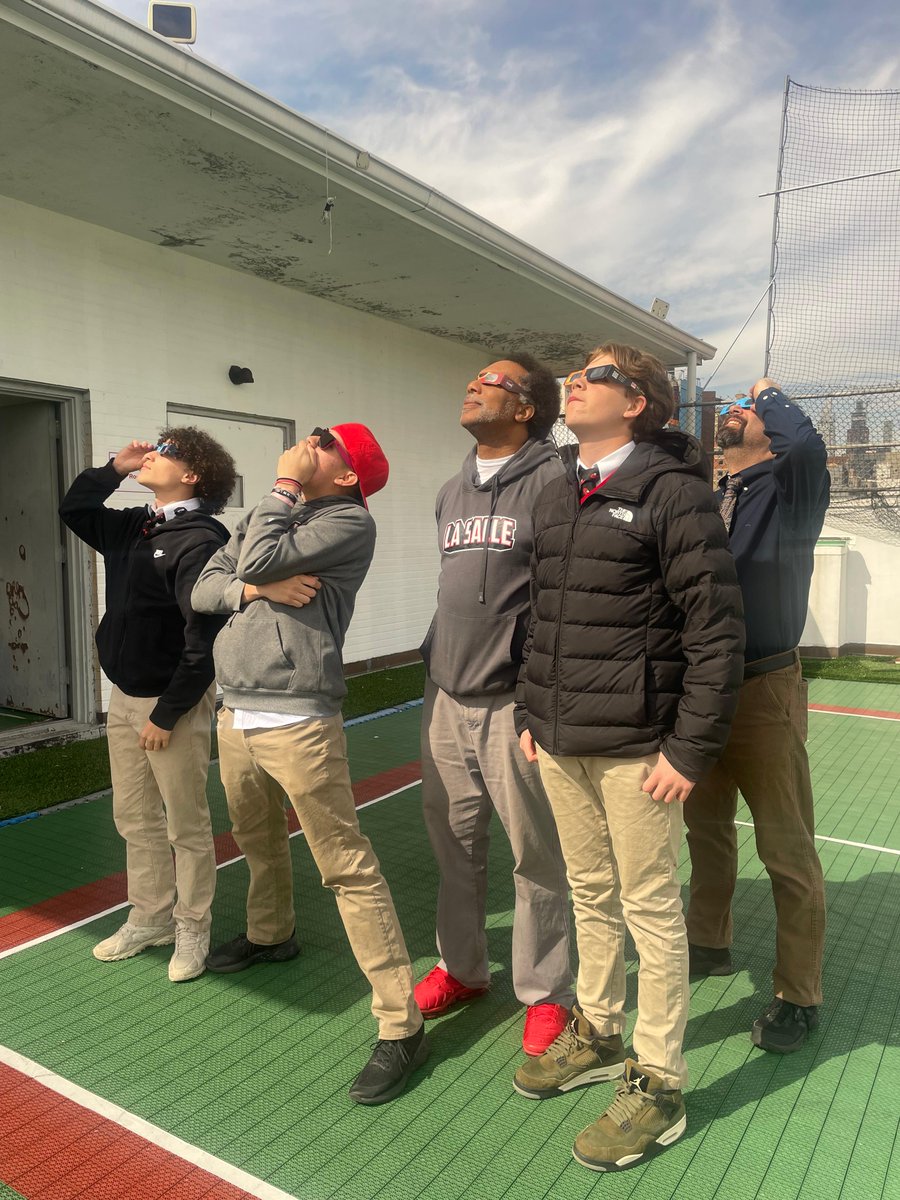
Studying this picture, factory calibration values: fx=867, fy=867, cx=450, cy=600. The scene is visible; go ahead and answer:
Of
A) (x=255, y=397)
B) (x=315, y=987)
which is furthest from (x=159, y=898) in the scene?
(x=255, y=397)

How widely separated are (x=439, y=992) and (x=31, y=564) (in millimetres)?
5372

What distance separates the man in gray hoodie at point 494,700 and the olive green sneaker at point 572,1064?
0.11 metres

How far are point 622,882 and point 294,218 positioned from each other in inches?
219

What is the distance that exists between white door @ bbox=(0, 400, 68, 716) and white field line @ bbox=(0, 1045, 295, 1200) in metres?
4.48

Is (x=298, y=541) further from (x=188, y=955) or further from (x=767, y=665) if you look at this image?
(x=188, y=955)

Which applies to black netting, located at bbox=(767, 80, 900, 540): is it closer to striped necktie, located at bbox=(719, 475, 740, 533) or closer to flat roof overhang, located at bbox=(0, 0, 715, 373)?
flat roof overhang, located at bbox=(0, 0, 715, 373)

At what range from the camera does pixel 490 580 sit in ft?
8.25

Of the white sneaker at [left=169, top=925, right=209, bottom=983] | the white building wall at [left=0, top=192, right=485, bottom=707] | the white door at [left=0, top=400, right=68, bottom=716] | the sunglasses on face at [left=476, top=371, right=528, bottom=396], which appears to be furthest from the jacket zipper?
the white door at [left=0, top=400, right=68, bottom=716]

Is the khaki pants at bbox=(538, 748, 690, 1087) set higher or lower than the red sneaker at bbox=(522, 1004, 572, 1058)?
higher

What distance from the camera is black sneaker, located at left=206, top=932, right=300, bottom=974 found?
3.00 metres

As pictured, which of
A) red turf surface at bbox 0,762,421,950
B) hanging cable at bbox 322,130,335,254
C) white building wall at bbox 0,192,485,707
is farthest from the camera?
white building wall at bbox 0,192,485,707

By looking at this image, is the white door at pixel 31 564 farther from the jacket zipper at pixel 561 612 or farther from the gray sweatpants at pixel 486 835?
the jacket zipper at pixel 561 612

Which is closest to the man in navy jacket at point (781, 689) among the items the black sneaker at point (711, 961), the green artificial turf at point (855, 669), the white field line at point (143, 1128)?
the black sneaker at point (711, 961)

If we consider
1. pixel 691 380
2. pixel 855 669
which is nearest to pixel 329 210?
pixel 691 380
